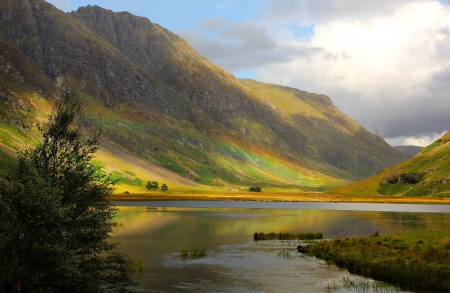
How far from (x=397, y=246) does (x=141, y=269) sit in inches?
1246

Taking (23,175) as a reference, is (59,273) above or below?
below

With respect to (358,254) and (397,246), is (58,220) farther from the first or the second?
(397,246)

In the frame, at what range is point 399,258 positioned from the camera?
49.1m

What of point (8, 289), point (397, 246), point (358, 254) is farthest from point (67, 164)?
point (397, 246)

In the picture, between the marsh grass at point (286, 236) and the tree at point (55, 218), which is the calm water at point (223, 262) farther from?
the tree at point (55, 218)

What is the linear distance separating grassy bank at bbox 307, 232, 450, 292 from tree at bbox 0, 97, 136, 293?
2664cm

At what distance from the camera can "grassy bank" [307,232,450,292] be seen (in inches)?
1665

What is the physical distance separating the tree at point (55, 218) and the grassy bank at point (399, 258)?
26.6 meters

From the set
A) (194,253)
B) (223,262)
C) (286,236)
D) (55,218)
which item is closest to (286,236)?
(286,236)

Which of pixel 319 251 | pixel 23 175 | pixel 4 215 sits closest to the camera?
pixel 4 215

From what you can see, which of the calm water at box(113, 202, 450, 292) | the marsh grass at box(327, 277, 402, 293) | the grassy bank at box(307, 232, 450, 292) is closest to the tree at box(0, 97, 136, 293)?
the calm water at box(113, 202, 450, 292)

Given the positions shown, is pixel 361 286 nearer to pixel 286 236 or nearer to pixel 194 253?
pixel 194 253

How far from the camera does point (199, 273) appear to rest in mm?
49656

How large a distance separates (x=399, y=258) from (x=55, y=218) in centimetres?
3693
